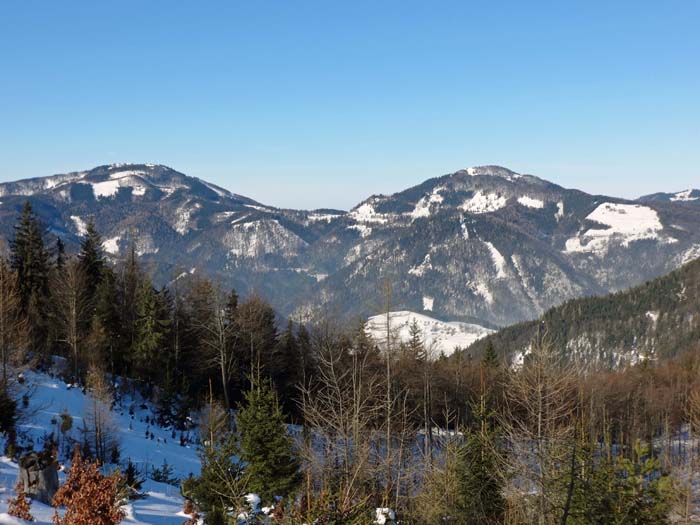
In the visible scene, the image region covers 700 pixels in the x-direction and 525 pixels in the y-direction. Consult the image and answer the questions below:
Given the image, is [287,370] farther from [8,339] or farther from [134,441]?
[8,339]

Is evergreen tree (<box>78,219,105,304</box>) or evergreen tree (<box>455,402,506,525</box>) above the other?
evergreen tree (<box>78,219,105,304</box>)

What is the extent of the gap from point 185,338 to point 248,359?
224 inches

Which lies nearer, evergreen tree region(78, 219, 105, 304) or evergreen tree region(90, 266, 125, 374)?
evergreen tree region(90, 266, 125, 374)

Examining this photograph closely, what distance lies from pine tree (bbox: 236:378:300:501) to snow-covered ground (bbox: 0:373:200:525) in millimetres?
2993

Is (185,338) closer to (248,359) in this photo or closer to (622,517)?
(248,359)

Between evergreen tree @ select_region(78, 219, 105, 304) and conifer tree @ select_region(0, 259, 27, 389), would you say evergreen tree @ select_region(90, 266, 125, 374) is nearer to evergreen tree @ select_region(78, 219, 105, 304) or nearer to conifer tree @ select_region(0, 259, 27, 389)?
evergreen tree @ select_region(78, 219, 105, 304)

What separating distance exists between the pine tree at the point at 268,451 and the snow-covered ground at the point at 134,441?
9.82 feet

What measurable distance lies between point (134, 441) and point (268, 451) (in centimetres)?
1415

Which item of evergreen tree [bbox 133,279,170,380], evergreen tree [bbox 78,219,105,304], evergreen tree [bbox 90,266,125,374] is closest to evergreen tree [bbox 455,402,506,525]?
evergreen tree [bbox 133,279,170,380]

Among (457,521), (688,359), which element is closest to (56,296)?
(457,521)

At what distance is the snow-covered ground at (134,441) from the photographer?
17719 mm

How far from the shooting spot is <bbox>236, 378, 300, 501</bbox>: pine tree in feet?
64.1

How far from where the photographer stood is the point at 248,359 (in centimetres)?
4634

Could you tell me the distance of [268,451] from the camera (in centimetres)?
2000
